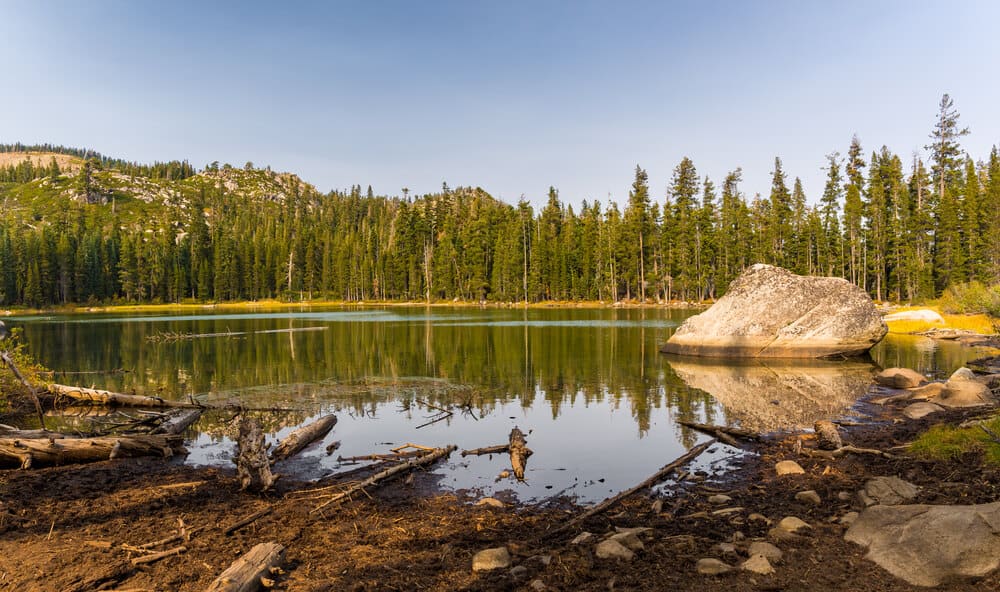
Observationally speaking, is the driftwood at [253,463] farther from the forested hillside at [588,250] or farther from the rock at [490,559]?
the forested hillside at [588,250]

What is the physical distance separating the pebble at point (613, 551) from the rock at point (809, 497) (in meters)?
3.37

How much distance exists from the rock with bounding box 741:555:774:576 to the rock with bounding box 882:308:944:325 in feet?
151

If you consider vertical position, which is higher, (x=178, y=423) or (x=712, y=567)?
(x=712, y=567)

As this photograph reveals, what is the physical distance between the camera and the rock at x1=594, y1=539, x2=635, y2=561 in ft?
20.1

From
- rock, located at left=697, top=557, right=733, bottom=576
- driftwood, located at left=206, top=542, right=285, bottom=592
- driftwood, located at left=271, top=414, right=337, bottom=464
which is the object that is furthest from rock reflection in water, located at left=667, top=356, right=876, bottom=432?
driftwood, located at left=206, top=542, right=285, bottom=592

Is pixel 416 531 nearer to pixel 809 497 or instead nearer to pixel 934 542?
pixel 809 497

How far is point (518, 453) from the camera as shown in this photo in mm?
10781

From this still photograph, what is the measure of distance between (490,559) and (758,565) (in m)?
2.82

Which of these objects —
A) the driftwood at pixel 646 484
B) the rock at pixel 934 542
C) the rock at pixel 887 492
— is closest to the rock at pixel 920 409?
the driftwood at pixel 646 484

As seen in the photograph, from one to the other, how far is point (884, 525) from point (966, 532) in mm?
805

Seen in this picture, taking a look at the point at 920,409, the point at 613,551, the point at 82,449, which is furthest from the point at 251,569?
the point at 920,409

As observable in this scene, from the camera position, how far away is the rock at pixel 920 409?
13.7m

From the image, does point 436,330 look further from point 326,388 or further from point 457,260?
point 457,260

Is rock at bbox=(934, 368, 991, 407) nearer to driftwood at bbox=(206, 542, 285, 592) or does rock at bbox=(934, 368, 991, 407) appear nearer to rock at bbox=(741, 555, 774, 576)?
rock at bbox=(741, 555, 774, 576)
